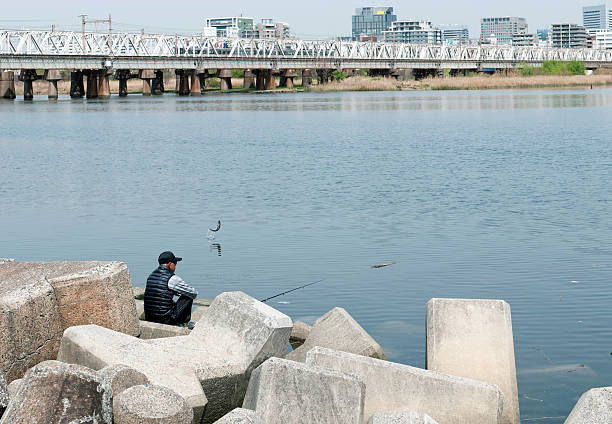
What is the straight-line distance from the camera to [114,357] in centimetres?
762

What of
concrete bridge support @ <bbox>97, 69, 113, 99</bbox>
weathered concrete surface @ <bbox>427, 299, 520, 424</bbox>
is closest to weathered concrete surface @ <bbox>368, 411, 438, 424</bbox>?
weathered concrete surface @ <bbox>427, 299, 520, 424</bbox>

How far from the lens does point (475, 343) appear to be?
26.7 ft

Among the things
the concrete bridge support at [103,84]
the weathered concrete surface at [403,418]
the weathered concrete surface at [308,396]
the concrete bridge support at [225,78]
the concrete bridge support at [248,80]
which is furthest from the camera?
the concrete bridge support at [248,80]

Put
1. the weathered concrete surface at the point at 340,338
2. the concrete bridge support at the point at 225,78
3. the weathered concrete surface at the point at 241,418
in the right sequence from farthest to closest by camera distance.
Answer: the concrete bridge support at the point at 225,78 → the weathered concrete surface at the point at 340,338 → the weathered concrete surface at the point at 241,418

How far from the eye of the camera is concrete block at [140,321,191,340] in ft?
31.0

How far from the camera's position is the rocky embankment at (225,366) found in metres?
6.26

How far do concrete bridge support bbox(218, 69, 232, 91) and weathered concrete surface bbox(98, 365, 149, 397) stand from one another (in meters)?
130

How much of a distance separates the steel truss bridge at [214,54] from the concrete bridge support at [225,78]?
250 centimetres

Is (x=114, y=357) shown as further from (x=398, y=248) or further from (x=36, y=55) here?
(x=36, y=55)

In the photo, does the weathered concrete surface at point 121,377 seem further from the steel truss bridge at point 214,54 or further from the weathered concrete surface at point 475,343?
the steel truss bridge at point 214,54

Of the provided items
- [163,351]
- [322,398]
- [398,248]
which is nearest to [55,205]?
[398,248]

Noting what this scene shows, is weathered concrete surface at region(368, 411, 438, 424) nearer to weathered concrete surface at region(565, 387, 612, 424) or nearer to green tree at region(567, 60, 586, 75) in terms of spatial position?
weathered concrete surface at region(565, 387, 612, 424)

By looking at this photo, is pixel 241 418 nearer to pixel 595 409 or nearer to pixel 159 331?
A: pixel 595 409

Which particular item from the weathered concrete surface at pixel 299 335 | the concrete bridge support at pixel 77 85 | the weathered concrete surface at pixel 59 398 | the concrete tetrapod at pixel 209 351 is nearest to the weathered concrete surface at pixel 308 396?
the concrete tetrapod at pixel 209 351
